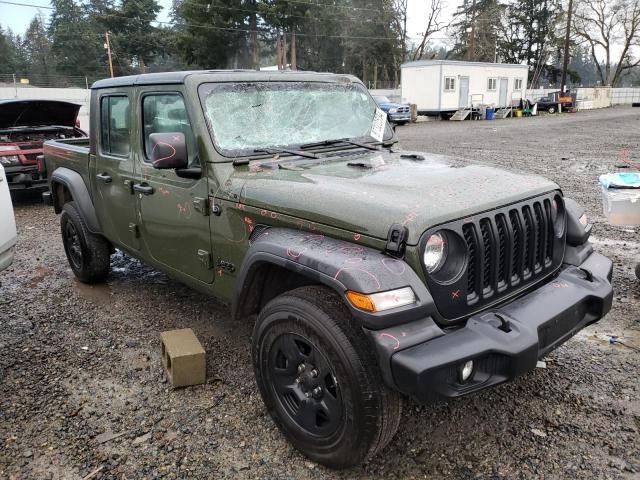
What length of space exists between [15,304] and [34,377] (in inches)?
61.3

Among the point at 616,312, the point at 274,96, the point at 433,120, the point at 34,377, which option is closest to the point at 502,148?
the point at 616,312

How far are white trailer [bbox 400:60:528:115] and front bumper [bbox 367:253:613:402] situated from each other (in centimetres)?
2881

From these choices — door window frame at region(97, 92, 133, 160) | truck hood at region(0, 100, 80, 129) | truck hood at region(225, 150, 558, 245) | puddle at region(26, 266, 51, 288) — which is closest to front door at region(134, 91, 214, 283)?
door window frame at region(97, 92, 133, 160)

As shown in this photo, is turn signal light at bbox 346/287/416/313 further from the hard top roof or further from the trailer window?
the trailer window

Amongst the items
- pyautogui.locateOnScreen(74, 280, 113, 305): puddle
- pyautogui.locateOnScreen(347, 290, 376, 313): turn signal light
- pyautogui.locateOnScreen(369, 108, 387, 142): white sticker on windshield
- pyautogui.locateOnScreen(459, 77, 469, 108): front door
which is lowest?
pyautogui.locateOnScreen(74, 280, 113, 305): puddle

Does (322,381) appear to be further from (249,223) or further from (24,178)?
(24,178)

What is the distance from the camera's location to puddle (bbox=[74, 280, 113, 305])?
16.1 feet

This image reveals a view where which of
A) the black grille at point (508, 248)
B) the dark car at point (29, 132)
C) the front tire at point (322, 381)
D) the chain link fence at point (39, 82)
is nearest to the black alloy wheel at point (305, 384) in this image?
the front tire at point (322, 381)

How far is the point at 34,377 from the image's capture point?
358 cm

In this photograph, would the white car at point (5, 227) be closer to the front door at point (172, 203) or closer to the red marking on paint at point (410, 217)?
the front door at point (172, 203)

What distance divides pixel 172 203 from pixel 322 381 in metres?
1.68

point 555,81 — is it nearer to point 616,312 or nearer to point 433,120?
point 433,120

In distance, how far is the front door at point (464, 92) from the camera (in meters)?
30.9

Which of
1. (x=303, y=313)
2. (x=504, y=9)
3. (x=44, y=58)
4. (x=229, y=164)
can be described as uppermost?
(x=504, y=9)
